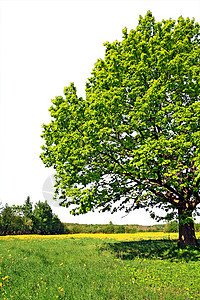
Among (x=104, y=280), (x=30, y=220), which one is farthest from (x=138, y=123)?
(x=30, y=220)

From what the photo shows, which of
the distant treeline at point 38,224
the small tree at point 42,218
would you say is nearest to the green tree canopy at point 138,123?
the distant treeline at point 38,224

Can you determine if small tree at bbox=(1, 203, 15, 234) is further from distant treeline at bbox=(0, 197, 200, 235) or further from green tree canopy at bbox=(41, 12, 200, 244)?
green tree canopy at bbox=(41, 12, 200, 244)

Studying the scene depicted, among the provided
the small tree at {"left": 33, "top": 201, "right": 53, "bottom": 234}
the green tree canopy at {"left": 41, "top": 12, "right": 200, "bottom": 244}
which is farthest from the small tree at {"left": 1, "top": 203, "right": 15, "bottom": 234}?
the green tree canopy at {"left": 41, "top": 12, "right": 200, "bottom": 244}

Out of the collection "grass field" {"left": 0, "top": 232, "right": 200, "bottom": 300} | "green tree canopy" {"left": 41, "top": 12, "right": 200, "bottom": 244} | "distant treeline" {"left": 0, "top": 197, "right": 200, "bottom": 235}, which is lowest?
"distant treeline" {"left": 0, "top": 197, "right": 200, "bottom": 235}

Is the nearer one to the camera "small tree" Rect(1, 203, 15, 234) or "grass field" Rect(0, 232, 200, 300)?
"grass field" Rect(0, 232, 200, 300)

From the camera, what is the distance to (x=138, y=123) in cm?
1234

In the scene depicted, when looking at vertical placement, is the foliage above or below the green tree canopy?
below

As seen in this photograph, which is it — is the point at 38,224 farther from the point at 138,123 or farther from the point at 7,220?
the point at 138,123

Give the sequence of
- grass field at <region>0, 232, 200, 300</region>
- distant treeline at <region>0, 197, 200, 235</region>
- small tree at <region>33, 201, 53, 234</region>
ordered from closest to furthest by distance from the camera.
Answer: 1. grass field at <region>0, 232, 200, 300</region>
2. distant treeline at <region>0, 197, 200, 235</region>
3. small tree at <region>33, 201, 53, 234</region>

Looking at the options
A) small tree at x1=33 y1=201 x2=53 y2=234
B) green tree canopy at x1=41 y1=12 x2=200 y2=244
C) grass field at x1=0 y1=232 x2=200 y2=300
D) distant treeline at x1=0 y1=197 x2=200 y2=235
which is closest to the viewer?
grass field at x1=0 y1=232 x2=200 y2=300

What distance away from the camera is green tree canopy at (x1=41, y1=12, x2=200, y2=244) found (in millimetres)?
12305

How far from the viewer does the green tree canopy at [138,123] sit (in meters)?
12.3

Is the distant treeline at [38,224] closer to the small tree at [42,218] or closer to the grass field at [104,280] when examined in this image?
the small tree at [42,218]

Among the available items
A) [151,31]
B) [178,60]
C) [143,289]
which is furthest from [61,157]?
[151,31]
